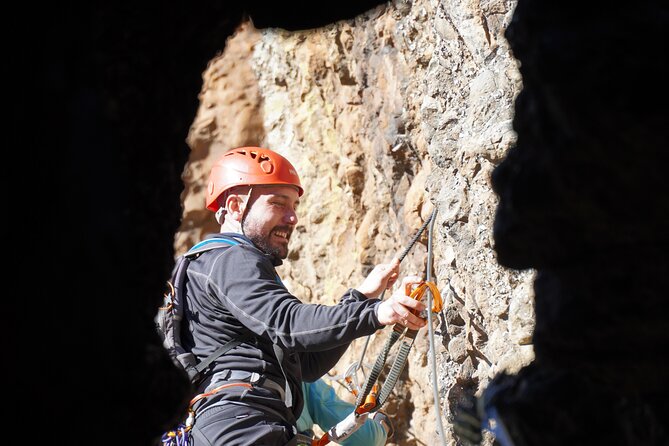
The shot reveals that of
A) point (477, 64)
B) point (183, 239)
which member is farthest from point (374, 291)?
point (183, 239)

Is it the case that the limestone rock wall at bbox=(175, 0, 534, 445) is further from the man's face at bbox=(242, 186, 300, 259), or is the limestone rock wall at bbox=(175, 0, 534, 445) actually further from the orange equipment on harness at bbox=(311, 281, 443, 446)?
the man's face at bbox=(242, 186, 300, 259)

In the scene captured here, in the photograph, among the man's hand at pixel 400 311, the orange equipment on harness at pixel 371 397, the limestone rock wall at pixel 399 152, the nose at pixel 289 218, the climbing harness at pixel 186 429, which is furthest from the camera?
the nose at pixel 289 218

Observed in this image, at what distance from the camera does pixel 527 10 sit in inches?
87.0

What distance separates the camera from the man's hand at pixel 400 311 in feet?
14.2

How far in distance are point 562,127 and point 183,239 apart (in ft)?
26.6

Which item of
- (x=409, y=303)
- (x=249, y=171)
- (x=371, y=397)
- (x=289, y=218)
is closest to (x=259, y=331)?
(x=409, y=303)

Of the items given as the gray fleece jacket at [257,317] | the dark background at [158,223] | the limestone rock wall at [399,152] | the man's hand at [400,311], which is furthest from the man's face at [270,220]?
the dark background at [158,223]

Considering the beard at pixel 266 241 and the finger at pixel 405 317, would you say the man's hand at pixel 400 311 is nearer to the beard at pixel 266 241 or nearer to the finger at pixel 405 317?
the finger at pixel 405 317

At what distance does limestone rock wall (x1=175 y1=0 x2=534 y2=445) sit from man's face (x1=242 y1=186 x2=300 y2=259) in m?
1.05

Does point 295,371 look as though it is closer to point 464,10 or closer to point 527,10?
point 464,10

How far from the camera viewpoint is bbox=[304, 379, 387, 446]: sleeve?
545 cm

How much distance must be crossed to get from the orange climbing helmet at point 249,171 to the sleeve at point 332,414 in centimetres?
140

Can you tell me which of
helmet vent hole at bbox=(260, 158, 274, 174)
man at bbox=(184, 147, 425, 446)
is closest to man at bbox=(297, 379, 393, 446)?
man at bbox=(184, 147, 425, 446)

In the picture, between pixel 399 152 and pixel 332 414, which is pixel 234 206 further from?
pixel 399 152
